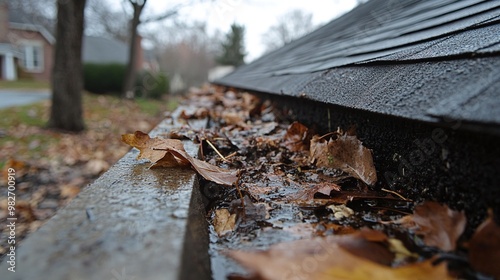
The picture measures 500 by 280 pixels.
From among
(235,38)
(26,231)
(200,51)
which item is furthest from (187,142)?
(200,51)

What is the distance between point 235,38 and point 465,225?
4503 cm

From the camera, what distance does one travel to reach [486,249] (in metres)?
0.58

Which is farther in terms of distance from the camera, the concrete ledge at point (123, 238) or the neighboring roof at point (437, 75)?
the neighboring roof at point (437, 75)

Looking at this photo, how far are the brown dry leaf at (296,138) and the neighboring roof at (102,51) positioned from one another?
32.9m

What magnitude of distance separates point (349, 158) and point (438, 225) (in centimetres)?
44

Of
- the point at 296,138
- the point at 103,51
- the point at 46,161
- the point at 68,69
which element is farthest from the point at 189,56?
the point at 296,138

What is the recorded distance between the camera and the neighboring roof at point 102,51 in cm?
3166

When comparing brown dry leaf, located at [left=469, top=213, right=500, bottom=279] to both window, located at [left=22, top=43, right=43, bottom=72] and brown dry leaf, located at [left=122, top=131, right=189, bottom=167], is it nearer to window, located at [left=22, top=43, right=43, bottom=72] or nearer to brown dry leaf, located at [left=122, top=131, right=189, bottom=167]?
brown dry leaf, located at [left=122, top=131, right=189, bottom=167]

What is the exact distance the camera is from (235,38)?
4344 cm

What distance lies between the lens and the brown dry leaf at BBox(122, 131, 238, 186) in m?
0.99

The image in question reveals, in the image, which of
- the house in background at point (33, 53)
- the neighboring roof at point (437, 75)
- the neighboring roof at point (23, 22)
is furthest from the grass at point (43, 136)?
the neighboring roof at point (23, 22)

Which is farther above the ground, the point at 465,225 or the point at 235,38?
the point at 235,38

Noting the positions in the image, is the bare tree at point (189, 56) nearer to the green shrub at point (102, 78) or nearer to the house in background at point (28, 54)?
the house in background at point (28, 54)

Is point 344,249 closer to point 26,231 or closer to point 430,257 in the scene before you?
point 430,257
